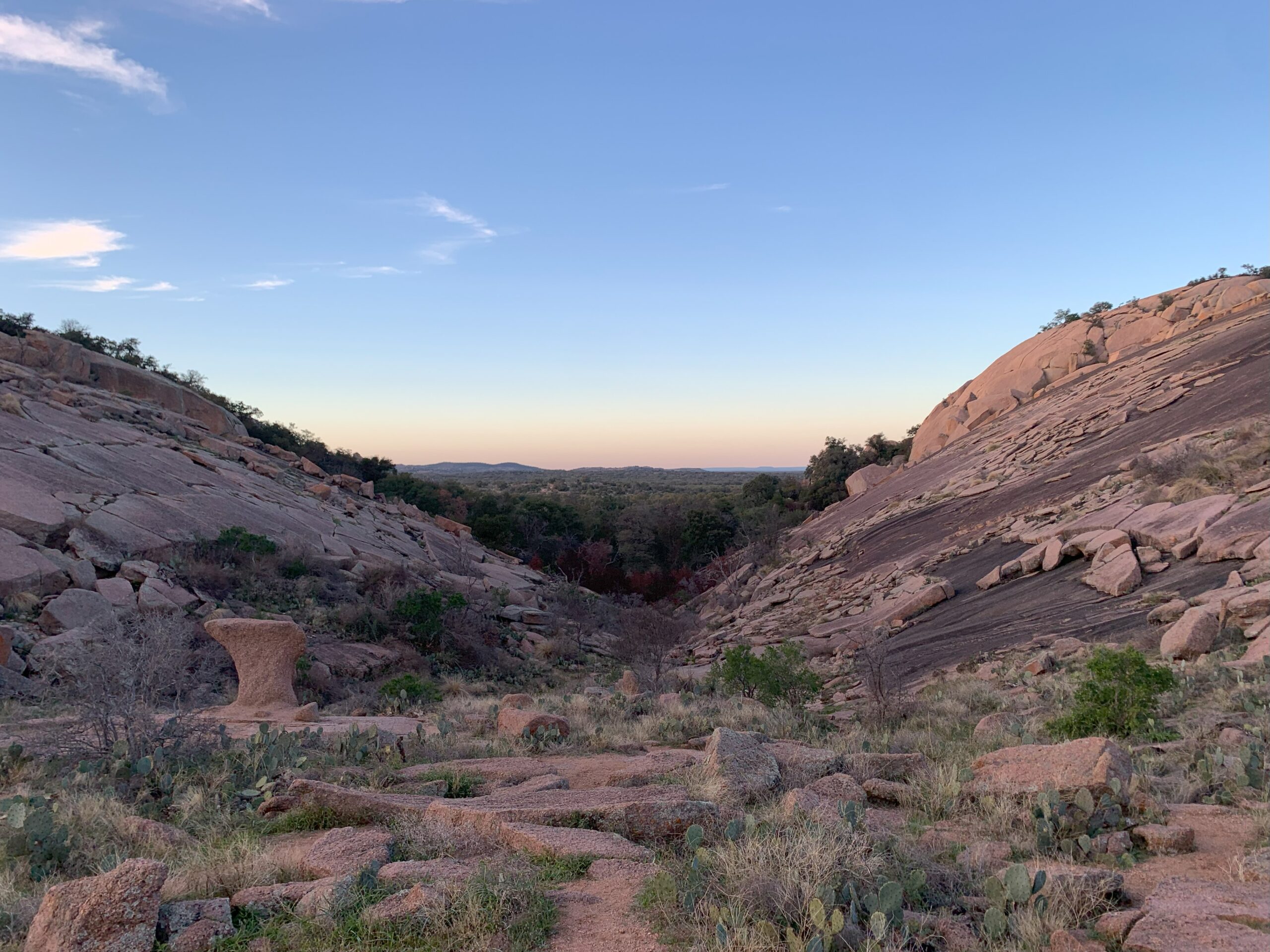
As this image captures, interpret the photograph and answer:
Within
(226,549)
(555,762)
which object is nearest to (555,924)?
(555,762)

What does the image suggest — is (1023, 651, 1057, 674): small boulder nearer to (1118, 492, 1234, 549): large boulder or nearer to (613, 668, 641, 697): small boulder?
(1118, 492, 1234, 549): large boulder

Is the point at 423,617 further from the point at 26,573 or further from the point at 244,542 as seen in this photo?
the point at 26,573

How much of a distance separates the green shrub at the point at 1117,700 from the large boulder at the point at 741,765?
3206 mm

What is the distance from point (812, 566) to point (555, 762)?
1754cm

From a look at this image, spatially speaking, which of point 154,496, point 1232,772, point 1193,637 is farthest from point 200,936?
point 154,496

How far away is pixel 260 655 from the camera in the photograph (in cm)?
1027

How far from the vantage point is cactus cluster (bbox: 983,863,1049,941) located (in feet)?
10.1

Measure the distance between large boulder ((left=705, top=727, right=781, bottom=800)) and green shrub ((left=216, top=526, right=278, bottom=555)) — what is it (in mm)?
15177

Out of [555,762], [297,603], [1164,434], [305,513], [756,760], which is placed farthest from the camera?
[305,513]

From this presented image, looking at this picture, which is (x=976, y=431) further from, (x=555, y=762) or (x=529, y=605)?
(x=555, y=762)

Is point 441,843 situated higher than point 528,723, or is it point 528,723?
point 441,843

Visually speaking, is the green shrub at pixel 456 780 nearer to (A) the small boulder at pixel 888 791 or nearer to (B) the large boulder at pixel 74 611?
(A) the small boulder at pixel 888 791

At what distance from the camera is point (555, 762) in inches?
276

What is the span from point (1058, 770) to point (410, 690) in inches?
405
